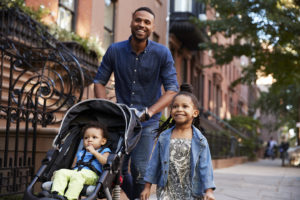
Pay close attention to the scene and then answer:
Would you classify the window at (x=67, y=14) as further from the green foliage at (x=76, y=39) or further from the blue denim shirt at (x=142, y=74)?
the blue denim shirt at (x=142, y=74)

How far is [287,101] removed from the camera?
29.9 meters

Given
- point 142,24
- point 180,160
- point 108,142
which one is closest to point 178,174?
point 180,160

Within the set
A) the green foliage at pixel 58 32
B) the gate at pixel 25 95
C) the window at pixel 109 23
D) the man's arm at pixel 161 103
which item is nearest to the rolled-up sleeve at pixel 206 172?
the man's arm at pixel 161 103

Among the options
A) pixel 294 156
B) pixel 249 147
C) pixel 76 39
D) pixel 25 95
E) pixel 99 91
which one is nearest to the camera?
pixel 99 91

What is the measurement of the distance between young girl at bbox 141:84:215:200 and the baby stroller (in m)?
0.27

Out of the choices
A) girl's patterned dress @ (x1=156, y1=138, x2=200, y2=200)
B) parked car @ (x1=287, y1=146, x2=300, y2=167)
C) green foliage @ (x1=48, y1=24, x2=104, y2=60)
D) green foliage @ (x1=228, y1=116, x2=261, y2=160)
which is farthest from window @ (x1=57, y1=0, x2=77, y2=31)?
green foliage @ (x1=228, y1=116, x2=261, y2=160)

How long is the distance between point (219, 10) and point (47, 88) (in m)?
12.7

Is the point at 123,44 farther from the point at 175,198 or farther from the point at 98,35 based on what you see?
the point at 98,35

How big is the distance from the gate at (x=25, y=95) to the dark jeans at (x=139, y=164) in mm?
1829

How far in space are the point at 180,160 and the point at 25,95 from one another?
3968 millimetres

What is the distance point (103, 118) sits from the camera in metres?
4.41

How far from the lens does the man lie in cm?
448

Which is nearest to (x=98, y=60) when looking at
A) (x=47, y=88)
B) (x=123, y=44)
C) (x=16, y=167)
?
(x=47, y=88)

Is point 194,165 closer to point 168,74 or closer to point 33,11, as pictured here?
point 168,74
